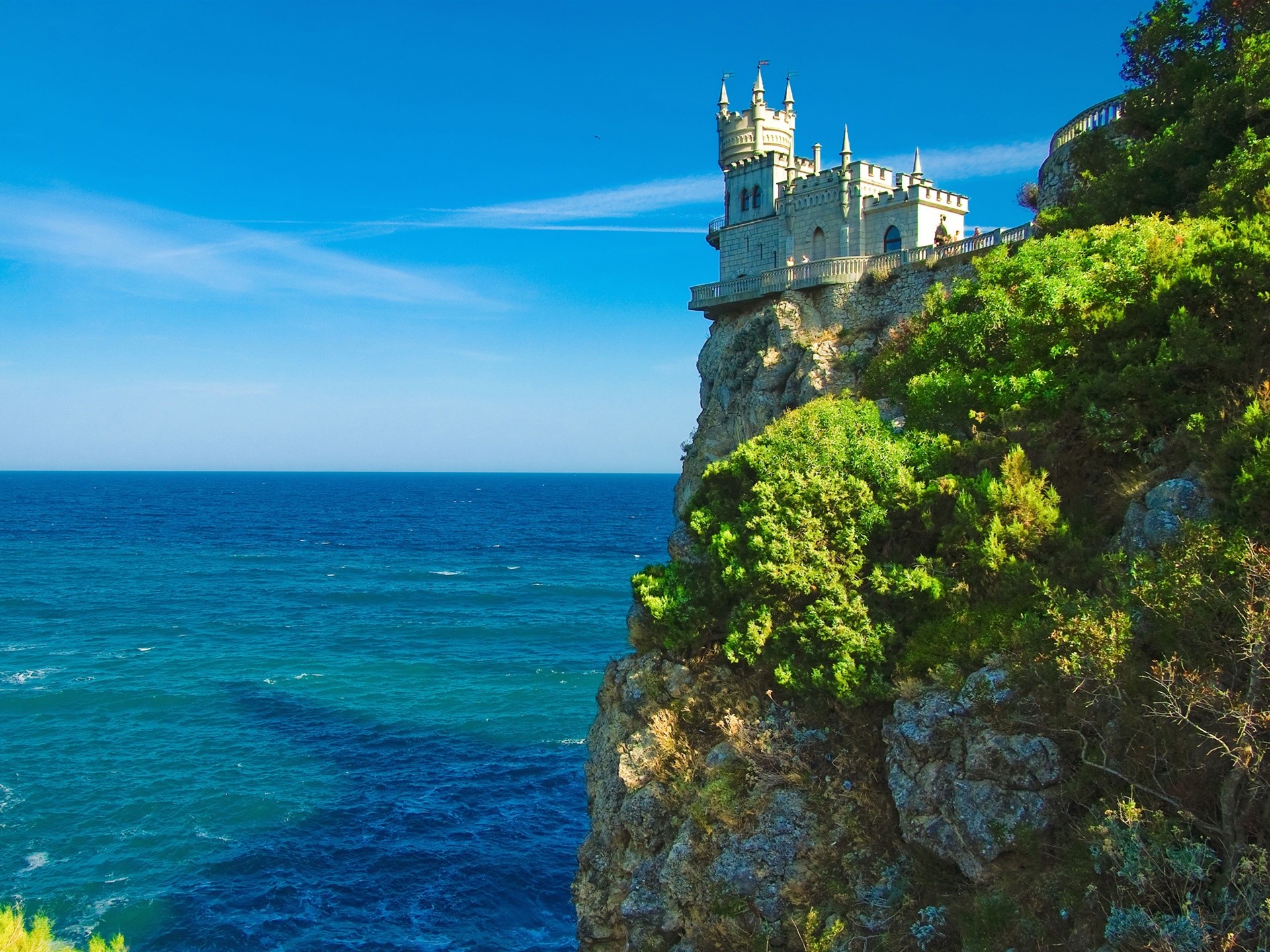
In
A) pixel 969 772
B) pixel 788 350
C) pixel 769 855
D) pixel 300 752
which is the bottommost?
pixel 300 752

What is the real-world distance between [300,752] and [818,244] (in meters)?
31.5

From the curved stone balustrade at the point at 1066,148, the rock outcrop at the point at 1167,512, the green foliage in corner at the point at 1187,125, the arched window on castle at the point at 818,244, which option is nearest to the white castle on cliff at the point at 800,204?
the arched window on castle at the point at 818,244

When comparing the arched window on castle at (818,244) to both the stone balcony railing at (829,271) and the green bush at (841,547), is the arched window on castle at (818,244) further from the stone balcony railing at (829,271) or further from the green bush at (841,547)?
the green bush at (841,547)

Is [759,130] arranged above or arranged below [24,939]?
above

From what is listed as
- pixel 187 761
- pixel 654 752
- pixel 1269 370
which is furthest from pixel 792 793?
pixel 187 761

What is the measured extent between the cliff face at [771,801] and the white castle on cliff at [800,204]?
2382cm

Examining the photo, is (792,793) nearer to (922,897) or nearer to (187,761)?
(922,897)

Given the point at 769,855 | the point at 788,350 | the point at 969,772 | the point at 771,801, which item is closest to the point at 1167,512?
the point at 969,772

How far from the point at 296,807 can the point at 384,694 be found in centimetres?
1326

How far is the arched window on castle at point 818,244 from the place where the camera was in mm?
39625

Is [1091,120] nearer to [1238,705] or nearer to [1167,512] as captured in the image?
[1167,512]

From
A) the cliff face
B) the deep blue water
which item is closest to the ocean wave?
the deep blue water

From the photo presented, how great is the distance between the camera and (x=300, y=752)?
3900 centimetres

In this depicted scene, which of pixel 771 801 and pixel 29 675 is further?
pixel 29 675
